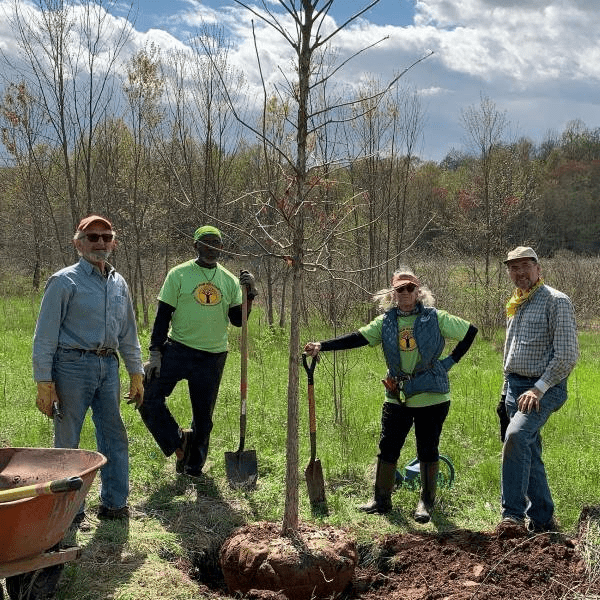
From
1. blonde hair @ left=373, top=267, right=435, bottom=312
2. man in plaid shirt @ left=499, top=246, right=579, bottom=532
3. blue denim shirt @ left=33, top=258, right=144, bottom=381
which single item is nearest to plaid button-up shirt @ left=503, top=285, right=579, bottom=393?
man in plaid shirt @ left=499, top=246, right=579, bottom=532

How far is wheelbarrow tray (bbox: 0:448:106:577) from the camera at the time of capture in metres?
2.60

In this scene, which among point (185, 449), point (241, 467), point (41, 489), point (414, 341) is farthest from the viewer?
point (185, 449)

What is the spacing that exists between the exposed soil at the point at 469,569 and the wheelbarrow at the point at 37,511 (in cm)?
100

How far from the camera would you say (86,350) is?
4172mm

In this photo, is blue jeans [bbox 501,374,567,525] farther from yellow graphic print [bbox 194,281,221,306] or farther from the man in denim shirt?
the man in denim shirt

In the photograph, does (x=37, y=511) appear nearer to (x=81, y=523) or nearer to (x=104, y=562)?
(x=104, y=562)

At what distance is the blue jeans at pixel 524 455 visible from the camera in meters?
4.14

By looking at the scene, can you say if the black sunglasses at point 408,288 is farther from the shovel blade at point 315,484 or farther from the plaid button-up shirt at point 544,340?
the shovel blade at point 315,484

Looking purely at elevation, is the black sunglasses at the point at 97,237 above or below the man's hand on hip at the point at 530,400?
above

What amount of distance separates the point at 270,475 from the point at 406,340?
1.77m

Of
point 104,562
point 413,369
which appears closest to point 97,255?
point 104,562

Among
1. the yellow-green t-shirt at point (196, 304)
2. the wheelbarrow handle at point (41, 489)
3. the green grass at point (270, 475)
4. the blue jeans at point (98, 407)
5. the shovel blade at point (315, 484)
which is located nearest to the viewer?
the wheelbarrow handle at point (41, 489)

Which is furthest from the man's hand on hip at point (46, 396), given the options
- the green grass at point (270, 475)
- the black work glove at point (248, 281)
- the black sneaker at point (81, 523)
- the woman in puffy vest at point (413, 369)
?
the black work glove at point (248, 281)

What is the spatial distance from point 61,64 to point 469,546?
8.02m
